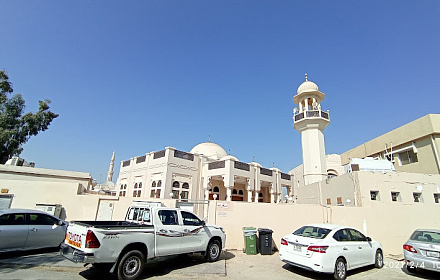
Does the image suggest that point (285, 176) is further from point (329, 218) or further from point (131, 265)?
point (131, 265)

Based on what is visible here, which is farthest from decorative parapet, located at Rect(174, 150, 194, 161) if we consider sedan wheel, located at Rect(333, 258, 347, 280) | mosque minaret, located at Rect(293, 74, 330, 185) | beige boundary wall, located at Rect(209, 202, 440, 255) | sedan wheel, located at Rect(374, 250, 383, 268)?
sedan wheel, located at Rect(333, 258, 347, 280)

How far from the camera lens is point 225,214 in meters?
9.88

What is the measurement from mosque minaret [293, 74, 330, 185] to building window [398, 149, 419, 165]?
535 centimetres

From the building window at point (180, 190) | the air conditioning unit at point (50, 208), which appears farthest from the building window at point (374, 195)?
the building window at point (180, 190)

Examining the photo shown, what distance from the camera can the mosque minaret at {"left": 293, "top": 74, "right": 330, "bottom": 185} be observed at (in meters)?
19.2

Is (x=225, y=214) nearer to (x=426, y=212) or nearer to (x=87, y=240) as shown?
(x=87, y=240)

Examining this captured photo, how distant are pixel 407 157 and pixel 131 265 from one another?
1985 centimetres

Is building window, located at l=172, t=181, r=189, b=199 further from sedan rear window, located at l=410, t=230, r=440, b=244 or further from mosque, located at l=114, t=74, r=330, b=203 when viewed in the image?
sedan rear window, located at l=410, t=230, r=440, b=244

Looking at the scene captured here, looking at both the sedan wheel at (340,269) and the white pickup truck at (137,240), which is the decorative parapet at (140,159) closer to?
the white pickup truck at (137,240)

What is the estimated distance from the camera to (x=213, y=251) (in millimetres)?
7469

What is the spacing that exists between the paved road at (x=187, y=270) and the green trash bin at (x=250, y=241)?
83cm

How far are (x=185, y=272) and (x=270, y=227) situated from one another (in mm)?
5155

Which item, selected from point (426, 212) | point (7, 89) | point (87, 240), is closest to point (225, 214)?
point (87, 240)

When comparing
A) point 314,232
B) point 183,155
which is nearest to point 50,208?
point 314,232
